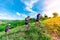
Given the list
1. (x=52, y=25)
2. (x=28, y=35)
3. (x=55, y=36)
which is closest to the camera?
(x=28, y=35)

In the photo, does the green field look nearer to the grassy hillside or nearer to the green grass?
the green grass

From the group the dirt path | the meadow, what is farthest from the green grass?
the dirt path

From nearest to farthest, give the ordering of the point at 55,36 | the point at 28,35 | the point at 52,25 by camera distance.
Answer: the point at 28,35 < the point at 55,36 < the point at 52,25

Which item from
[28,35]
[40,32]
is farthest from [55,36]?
[28,35]

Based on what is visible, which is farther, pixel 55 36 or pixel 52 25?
pixel 52 25

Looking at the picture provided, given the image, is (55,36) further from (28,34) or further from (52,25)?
(28,34)

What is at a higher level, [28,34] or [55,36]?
[28,34]

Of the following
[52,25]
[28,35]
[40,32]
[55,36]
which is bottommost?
[55,36]

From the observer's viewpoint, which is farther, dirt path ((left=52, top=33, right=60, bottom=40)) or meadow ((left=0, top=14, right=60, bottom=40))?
dirt path ((left=52, top=33, right=60, bottom=40))

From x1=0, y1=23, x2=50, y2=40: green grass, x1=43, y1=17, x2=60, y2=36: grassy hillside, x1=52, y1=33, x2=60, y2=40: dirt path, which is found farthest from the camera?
x1=43, y1=17, x2=60, y2=36: grassy hillside

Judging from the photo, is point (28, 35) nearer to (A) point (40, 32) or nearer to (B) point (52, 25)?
(A) point (40, 32)

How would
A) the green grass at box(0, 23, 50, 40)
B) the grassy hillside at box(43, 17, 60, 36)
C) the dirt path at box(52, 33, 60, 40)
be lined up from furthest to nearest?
the grassy hillside at box(43, 17, 60, 36), the dirt path at box(52, 33, 60, 40), the green grass at box(0, 23, 50, 40)

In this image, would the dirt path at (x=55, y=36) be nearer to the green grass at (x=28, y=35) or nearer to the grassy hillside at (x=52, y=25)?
the grassy hillside at (x=52, y=25)

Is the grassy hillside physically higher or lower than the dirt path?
higher
